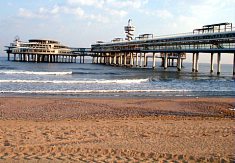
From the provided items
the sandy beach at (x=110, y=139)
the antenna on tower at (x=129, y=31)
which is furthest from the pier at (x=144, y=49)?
the sandy beach at (x=110, y=139)

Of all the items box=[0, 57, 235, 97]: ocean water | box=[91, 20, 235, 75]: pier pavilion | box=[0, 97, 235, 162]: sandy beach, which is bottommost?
box=[0, 97, 235, 162]: sandy beach

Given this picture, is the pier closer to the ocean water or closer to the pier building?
the pier building

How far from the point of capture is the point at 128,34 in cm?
10994

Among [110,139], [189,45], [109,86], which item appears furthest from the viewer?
[189,45]

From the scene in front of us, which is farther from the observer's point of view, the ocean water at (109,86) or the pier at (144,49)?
the pier at (144,49)

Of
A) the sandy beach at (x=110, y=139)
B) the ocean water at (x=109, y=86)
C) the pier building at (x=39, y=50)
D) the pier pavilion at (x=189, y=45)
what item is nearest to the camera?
the sandy beach at (x=110, y=139)

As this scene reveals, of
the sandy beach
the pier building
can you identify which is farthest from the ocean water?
the pier building

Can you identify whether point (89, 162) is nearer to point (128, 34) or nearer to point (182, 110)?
point (182, 110)

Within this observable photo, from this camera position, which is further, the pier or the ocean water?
the pier

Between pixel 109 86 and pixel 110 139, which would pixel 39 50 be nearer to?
pixel 109 86

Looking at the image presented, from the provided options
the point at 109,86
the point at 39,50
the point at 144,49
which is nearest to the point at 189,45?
the point at 144,49

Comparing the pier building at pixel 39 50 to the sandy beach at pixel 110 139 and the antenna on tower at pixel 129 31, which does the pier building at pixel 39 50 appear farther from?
the sandy beach at pixel 110 139

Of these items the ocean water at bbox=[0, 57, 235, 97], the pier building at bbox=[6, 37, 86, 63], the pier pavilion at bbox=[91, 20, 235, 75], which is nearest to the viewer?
the ocean water at bbox=[0, 57, 235, 97]

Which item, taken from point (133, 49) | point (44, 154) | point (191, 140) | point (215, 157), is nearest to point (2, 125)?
point (44, 154)
